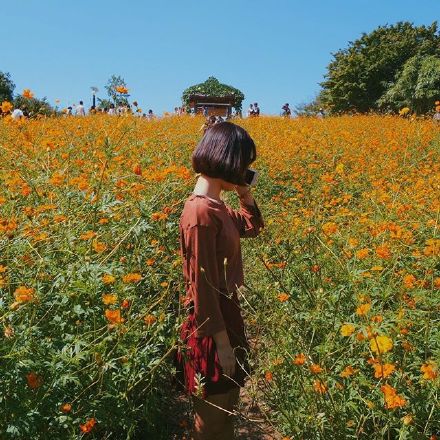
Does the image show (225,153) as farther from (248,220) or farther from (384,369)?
(384,369)

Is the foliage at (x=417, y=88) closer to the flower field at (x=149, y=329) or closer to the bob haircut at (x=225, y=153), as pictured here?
the flower field at (x=149, y=329)

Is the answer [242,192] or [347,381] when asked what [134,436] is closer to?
[347,381]

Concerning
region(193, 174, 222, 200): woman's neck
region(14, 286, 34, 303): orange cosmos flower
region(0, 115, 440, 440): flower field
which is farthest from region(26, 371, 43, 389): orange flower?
region(193, 174, 222, 200): woman's neck

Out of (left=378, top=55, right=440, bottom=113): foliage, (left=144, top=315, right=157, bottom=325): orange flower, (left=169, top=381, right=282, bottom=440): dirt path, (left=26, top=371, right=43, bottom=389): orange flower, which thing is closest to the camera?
(left=26, top=371, right=43, bottom=389): orange flower

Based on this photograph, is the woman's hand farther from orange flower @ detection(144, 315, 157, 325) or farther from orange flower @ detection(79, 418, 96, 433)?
orange flower @ detection(79, 418, 96, 433)

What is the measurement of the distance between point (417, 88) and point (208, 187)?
20093 mm

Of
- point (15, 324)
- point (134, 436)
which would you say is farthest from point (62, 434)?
point (134, 436)

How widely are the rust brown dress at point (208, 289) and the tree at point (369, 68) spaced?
23545 mm

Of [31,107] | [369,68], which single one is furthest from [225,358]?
[369,68]

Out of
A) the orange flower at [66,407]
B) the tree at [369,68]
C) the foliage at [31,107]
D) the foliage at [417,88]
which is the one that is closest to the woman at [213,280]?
the orange flower at [66,407]

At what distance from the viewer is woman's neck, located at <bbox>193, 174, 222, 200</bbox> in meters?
1.67

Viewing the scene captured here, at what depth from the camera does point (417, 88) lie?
63.9 ft

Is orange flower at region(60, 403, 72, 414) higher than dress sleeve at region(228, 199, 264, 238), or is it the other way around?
dress sleeve at region(228, 199, 264, 238)

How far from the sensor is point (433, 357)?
173 cm
